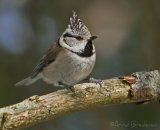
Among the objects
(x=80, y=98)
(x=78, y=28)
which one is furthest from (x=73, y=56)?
(x=80, y=98)

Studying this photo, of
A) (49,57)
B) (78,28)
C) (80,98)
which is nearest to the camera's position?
(80,98)

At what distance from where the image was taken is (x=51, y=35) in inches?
239

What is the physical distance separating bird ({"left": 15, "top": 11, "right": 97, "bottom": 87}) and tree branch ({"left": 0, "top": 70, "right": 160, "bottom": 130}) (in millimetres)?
552

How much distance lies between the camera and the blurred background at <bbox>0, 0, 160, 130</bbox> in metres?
5.39

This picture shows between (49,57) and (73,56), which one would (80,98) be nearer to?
(73,56)

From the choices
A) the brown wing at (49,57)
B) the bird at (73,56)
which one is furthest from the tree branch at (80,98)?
the brown wing at (49,57)

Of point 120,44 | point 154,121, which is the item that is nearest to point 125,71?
point 120,44

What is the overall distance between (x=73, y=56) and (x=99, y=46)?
1616mm

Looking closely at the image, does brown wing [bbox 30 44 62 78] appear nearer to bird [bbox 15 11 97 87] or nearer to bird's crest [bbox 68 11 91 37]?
bird [bbox 15 11 97 87]

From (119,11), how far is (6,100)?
5.79 ft

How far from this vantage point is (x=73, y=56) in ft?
14.4

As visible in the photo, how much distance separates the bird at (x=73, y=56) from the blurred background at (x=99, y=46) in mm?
1004

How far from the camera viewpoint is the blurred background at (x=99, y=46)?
539 cm

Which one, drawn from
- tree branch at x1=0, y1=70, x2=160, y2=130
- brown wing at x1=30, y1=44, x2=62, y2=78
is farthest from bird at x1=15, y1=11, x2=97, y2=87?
tree branch at x1=0, y1=70, x2=160, y2=130
